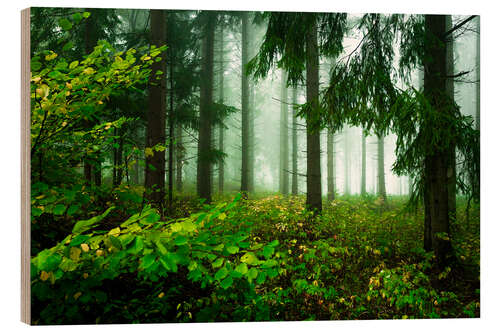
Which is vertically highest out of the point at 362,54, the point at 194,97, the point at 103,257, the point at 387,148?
the point at 362,54

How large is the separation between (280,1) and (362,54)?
96 cm

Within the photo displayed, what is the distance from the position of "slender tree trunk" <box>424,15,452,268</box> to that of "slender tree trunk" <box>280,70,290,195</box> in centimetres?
136

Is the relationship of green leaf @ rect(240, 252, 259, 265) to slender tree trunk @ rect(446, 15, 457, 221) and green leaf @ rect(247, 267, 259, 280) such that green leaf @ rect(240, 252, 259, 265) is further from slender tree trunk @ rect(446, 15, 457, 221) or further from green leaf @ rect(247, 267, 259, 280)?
slender tree trunk @ rect(446, 15, 457, 221)

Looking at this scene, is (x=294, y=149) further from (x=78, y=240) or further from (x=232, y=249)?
(x=78, y=240)

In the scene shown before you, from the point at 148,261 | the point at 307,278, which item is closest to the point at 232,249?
the point at 148,261

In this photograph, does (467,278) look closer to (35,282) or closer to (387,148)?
(387,148)

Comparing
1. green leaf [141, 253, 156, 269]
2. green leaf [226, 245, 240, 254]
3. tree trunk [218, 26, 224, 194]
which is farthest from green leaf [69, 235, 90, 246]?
tree trunk [218, 26, 224, 194]

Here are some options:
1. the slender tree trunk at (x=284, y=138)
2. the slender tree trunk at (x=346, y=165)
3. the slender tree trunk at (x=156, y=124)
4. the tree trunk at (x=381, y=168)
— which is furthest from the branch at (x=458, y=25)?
the slender tree trunk at (x=156, y=124)

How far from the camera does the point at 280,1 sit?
2727mm

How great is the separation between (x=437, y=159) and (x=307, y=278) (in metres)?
1.76

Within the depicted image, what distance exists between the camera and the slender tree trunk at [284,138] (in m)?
2.98

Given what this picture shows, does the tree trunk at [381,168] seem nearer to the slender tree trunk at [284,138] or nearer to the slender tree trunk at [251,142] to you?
the slender tree trunk at [284,138]

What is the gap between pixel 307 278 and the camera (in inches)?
106

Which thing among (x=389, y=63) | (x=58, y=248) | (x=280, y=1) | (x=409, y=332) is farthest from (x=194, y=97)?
(x=409, y=332)
